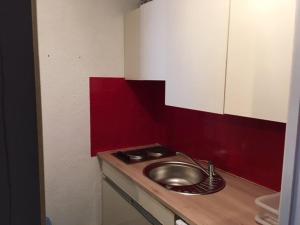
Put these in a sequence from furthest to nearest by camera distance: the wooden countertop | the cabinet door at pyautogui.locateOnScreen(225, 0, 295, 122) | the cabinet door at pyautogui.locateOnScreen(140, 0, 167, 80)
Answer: the cabinet door at pyautogui.locateOnScreen(140, 0, 167, 80) < the wooden countertop < the cabinet door at pyautogui.locateOnScreen(225, 0, 295, 122)

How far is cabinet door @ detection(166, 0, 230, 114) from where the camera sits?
122 centimetres

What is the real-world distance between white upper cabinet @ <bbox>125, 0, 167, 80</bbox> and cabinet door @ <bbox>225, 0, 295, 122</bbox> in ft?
1.82

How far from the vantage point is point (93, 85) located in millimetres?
1965

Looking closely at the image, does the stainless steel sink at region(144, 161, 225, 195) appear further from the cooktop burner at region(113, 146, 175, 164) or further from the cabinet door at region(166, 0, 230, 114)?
the cabinet door at region(166, 0, 230, 114)

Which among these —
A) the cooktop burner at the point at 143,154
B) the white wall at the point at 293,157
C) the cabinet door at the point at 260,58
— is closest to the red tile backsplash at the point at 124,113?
the cooktop burner at the point at 143,154

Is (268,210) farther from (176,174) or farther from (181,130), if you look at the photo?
(181,130)

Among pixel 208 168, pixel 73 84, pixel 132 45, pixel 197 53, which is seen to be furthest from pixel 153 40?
pixel 208 168

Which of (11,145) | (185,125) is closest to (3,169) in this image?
(11,145)

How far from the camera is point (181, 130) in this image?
2.11 meters

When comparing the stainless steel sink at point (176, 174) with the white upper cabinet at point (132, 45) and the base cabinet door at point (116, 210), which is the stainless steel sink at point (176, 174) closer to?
the base cabinet door at point (116, 210)

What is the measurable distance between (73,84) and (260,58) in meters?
1.32

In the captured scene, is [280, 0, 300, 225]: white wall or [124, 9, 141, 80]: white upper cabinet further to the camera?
[124, 9, 141, 80]: white upper cabinet

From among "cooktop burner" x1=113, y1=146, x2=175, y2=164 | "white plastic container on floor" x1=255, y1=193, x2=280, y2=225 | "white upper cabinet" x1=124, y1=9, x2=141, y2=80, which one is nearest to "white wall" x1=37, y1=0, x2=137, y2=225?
"white upper cabinet" x1=124, y1=9, x2=141, y2=80

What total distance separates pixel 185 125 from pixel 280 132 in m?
0.81
